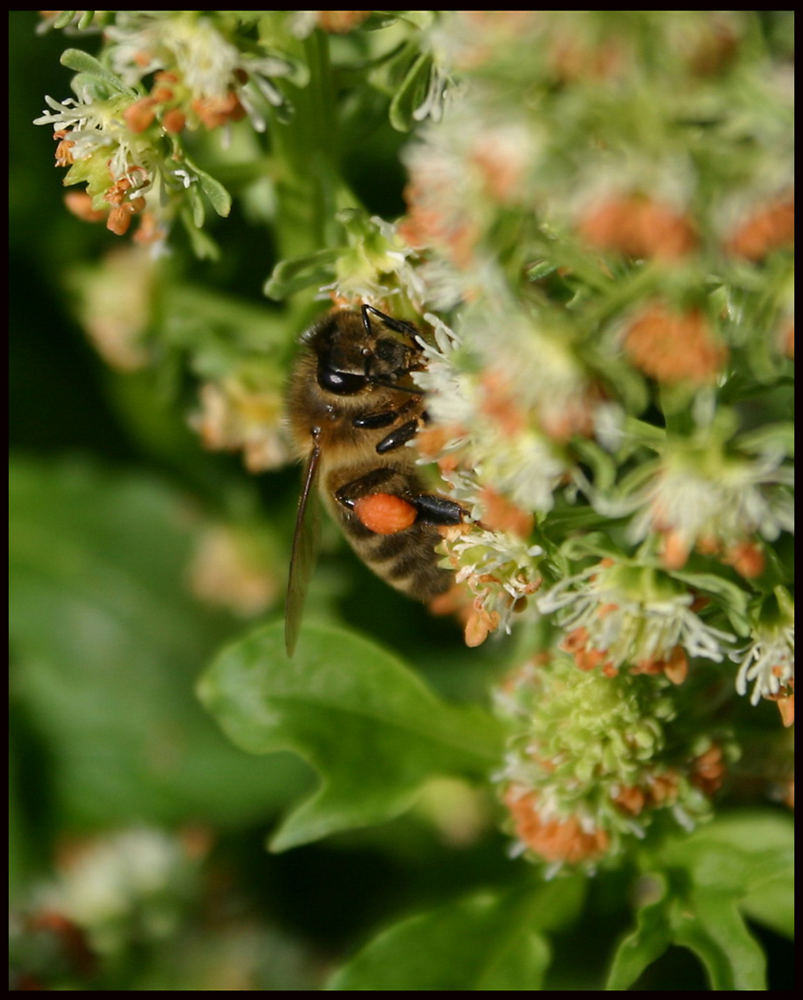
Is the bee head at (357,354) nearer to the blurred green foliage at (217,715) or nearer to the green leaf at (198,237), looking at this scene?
the green leaf at (198,237)

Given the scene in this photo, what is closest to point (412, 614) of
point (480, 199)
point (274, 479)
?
point (274, 479)

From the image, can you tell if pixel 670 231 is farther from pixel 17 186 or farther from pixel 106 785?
pixel 106 785

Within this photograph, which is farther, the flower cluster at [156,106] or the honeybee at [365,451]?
the honeybee at [365,451]

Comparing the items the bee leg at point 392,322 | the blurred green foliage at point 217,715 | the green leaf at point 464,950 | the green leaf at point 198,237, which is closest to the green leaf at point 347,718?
the blurred green foliage at point 217,715

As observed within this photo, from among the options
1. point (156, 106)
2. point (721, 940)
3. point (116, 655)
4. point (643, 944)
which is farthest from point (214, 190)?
point (116, 655)

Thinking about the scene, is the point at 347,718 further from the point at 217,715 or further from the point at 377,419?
the point at 377,419
